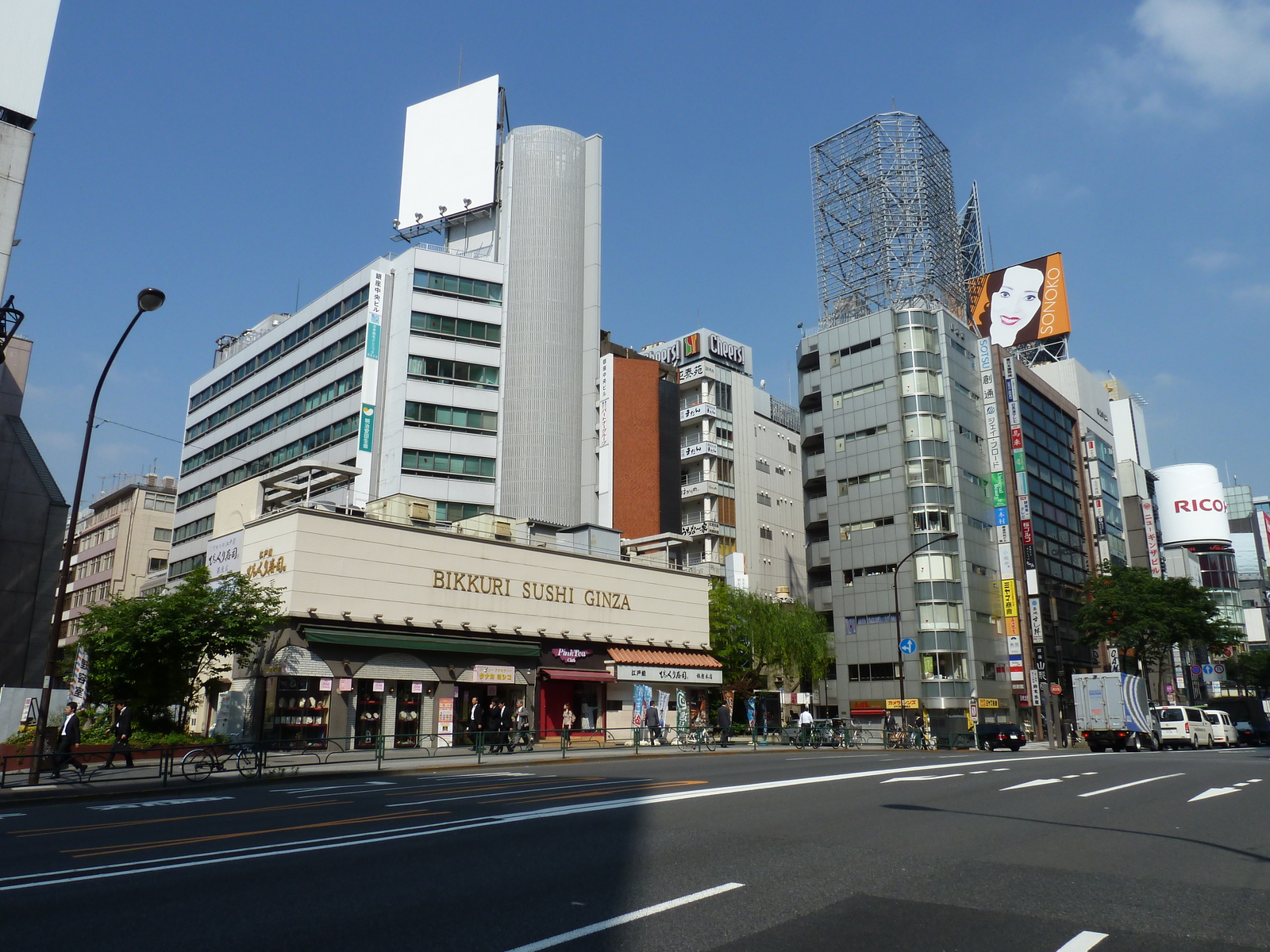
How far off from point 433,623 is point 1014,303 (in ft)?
258

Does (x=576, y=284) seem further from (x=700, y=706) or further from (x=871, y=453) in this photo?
(x=700, y=706)

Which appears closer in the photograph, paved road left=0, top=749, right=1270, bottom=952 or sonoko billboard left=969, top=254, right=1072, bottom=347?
paved road left=0, top=749, right=1270, bottom=952

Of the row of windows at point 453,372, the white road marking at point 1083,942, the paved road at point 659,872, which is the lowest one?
the white road marking at point 1083,942

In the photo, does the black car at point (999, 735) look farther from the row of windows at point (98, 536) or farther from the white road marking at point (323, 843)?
the row of windows at point (98, 536)

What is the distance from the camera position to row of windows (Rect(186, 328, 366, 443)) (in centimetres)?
6450

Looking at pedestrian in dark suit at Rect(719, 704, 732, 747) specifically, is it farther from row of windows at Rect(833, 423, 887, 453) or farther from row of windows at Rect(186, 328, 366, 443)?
row of windows at Rect(186, 328, 366, 443)

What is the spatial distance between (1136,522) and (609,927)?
384 ft

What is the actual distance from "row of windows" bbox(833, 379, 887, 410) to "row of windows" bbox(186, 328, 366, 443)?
1426 inches

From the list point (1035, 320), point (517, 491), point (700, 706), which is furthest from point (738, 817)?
point (1035, 320)

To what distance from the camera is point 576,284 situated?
71500 mm

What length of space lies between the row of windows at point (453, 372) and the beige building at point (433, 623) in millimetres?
→ 16553

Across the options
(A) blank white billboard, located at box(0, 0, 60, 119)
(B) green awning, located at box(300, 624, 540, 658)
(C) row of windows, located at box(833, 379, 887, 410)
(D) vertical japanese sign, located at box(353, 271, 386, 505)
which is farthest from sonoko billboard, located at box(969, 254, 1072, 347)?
(A) blank white billboard, located at box(0, 0, 60, 119)

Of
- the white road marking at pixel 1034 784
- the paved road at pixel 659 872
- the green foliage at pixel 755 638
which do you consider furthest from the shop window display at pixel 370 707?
the white road marking at pixel 1034 784

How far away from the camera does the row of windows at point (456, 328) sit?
208ft
